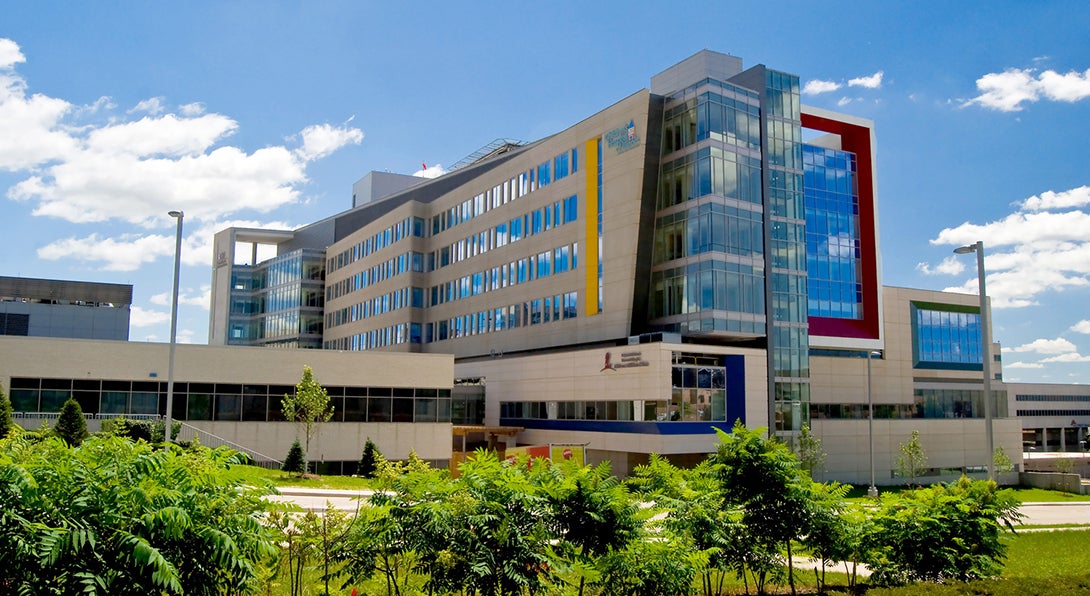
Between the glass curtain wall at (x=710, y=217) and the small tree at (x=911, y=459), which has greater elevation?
the glass curtain wall at (x=710, y=217)

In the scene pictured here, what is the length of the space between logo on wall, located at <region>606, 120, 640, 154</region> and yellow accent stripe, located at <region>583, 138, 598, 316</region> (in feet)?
5.31

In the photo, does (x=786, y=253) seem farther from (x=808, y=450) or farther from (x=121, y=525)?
(x=121, y=525)

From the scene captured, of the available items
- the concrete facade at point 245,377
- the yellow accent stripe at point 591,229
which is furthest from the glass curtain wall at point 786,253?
the concrete facade at point 245,377

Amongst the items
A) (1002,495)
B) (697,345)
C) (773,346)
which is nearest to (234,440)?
(697,345)

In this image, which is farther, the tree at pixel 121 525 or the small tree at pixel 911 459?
the small tree at pixel 911 459

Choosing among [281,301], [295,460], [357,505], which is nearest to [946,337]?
[295,460]

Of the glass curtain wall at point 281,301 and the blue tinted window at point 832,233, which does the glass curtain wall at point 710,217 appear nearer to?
the blue tinted window at point 832,233

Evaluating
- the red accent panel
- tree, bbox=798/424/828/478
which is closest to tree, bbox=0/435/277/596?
tree, bbox=798/424/828/478

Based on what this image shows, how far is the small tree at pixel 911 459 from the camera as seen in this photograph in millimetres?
56031

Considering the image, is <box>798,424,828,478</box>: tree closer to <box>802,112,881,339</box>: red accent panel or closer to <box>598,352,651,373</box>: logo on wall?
<box>598,352,651,373</box>: logo on wall

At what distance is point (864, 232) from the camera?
6625 cm

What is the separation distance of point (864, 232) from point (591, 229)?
24.6 metres

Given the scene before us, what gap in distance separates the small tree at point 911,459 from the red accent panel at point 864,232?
30.3ft

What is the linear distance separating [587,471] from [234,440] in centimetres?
3451
